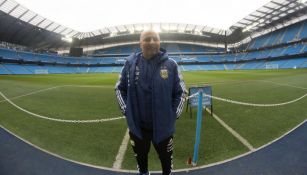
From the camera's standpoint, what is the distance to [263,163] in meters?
3.85

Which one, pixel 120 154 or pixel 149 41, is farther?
pixel 120 154

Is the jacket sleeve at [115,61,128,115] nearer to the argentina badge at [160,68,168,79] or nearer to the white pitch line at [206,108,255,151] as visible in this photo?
the argentina badge at [160,68,168,79]

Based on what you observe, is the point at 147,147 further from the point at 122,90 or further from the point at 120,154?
the point at 120,154

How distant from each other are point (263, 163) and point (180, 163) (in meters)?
1.46

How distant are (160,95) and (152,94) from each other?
0.10 meters

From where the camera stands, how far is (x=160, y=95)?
8.59 feet

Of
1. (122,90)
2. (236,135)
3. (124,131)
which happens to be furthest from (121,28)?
(122,90)

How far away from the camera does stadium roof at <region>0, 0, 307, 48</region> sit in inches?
1693

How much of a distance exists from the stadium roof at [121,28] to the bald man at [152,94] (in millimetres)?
39692

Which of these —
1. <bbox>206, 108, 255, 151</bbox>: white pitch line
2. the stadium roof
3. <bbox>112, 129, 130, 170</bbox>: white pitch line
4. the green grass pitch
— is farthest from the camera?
the stadium roof

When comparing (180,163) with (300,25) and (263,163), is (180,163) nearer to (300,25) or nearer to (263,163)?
(263,163)

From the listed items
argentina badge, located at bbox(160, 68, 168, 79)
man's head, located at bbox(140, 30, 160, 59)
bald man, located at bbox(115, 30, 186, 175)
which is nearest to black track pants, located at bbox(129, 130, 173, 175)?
bald man, located at bbox(115, 30, 186, 175)

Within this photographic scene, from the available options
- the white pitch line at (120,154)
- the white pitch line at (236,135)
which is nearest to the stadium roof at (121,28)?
the white pitch line at (236,135)

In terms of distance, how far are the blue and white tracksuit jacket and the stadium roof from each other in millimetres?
39685
